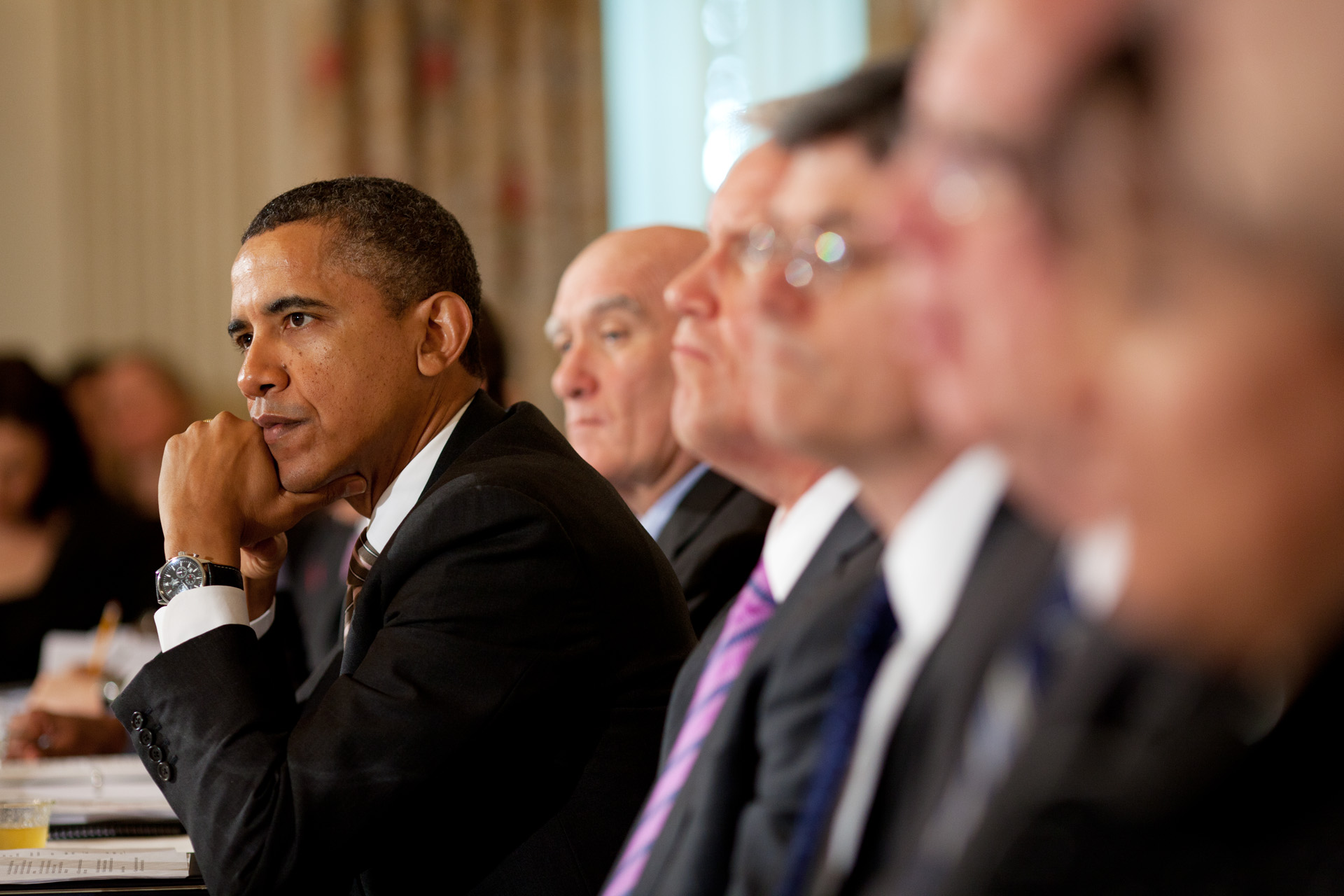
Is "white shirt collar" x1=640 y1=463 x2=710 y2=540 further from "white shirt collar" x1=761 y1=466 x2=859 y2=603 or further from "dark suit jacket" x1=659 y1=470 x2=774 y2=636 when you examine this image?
"white shirt collar" x1=761 y1=466 x2=859 y2=603

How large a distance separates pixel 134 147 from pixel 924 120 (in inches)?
192

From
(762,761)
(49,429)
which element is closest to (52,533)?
(49,429)

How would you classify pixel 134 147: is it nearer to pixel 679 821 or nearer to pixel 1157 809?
pixel 679 821

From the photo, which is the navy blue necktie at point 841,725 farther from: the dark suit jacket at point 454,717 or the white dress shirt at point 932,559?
the dark suit jacket at point 454,717

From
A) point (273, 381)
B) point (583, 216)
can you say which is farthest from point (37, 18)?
point (273, 381)

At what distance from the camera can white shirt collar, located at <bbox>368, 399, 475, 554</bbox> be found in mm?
1845

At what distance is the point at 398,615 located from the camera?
1557 millimetres

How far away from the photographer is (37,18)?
4.89 meters

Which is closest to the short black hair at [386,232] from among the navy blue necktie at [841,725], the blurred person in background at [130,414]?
the navy blue necktie at [841,725]

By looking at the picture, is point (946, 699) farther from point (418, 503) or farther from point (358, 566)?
point (358, 566)

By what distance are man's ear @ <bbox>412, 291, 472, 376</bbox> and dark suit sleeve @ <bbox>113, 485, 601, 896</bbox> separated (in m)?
0.37

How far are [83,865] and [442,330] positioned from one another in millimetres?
831

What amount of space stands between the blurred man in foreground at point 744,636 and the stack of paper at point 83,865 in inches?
24.8

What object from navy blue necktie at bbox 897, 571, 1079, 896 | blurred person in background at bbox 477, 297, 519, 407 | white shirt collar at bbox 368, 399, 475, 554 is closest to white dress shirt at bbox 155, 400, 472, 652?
white shirt collar at bbox 368, 399, 475, 554
